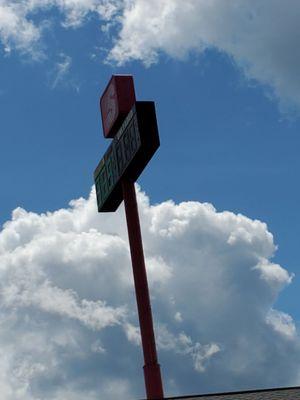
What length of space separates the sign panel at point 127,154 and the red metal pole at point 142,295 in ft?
4.64

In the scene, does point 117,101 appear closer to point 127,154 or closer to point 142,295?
point 127,154

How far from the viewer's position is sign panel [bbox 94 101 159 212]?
43.4 meters

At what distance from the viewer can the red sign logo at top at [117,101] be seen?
47.3m

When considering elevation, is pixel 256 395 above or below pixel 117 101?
below

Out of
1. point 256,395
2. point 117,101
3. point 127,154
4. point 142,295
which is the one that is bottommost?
point 256,395

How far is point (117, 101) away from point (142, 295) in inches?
494

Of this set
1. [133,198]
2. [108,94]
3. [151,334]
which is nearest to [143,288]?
[151,334]

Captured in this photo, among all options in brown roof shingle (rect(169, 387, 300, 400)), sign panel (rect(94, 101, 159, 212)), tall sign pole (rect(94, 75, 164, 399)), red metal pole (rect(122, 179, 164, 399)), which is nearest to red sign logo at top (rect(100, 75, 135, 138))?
tall sign pole (rect(94, 75, 164, 399))

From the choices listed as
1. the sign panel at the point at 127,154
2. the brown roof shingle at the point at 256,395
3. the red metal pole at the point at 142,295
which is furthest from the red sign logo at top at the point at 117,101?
the brown roof shingle at the point at 256,395

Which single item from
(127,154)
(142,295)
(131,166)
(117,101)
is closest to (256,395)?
(142,295)

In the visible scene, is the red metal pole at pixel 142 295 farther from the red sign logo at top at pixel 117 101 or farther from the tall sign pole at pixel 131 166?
the red sign logo at top at pixel 117 101

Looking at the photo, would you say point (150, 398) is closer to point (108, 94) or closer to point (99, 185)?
point (99, 185)

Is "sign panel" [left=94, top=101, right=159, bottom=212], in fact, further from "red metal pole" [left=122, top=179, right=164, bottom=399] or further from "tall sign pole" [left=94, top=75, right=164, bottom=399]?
"red metal pole" [left=122, top=179, right=164, bottom=399]

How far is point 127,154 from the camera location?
45594 millimetres
